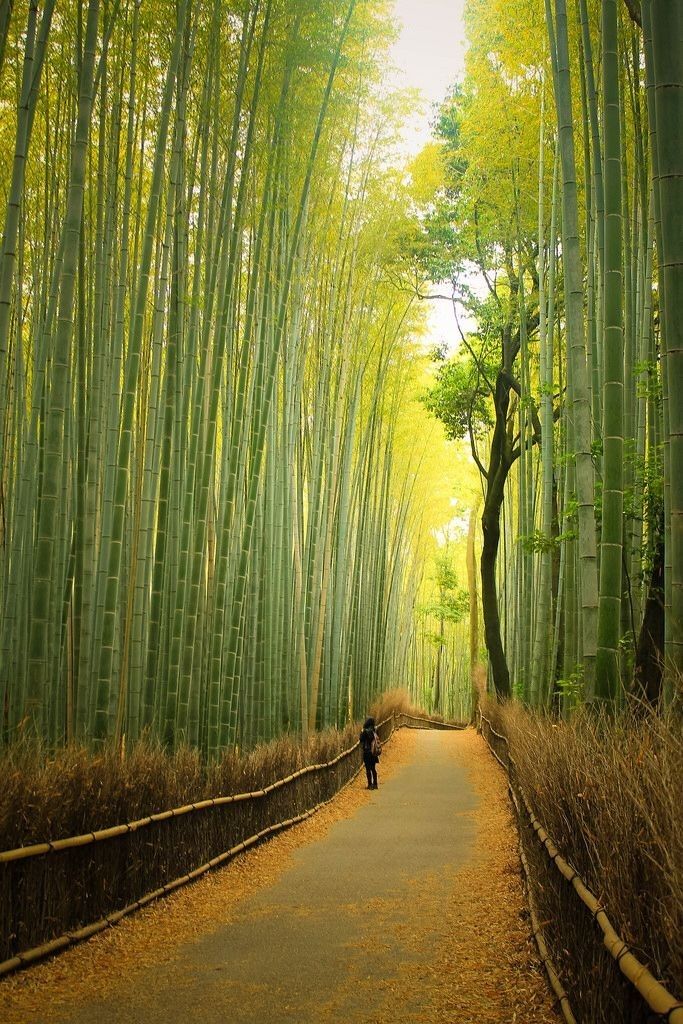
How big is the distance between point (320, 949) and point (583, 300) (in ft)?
12.7

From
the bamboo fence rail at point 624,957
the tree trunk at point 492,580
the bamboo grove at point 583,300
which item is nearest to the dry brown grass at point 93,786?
the bamboo fence rail at point 624,957

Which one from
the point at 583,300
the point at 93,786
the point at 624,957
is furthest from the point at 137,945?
the point at 583,300

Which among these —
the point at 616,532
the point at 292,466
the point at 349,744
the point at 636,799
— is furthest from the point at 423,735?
the point at 636,799

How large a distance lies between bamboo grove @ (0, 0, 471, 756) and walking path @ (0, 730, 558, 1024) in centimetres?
105

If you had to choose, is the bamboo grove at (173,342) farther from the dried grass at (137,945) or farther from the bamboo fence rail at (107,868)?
the dried grass at (137,945)

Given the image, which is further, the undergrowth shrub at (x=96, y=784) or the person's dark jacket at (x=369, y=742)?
the person's dark jacket at (x=369, y=742)

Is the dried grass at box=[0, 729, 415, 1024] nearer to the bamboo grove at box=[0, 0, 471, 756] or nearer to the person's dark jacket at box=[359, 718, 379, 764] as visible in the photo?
the bamboo grove at box=[0, 0, 471, 756]

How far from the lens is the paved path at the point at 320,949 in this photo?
9.06 feet

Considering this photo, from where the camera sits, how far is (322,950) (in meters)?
3.43

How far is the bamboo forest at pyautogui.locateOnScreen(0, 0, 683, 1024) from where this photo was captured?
311 cm

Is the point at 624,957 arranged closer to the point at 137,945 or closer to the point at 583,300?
the point at 137,945

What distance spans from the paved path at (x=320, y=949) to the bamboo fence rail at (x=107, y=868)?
0.35 m

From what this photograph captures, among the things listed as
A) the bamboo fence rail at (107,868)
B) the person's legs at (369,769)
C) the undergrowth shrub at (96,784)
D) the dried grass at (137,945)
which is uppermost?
the undergrowth shrub at (96,784)

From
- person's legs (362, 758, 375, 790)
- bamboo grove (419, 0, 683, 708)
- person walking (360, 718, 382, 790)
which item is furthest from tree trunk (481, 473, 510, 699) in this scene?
person's legs (362, 758, 375, 790)
